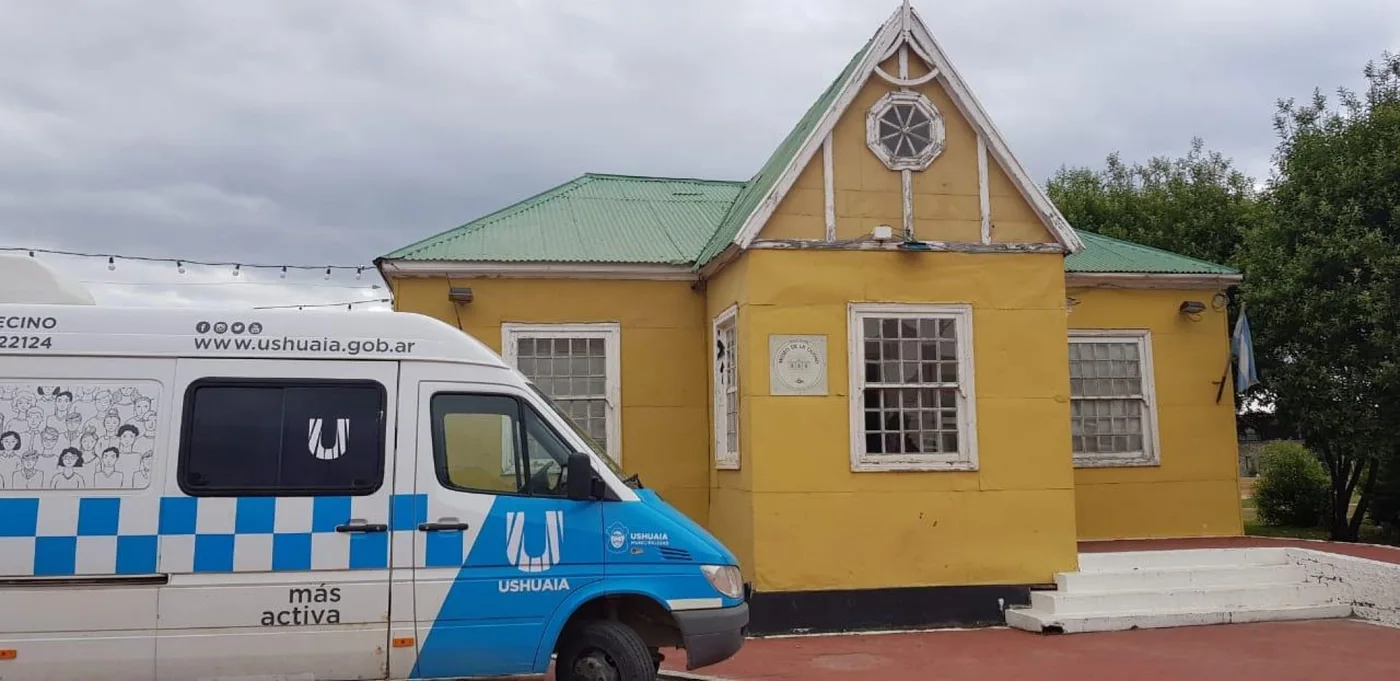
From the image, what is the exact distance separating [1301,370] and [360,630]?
12.8 metres

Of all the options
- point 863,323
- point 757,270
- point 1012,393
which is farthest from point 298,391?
point 1012,393

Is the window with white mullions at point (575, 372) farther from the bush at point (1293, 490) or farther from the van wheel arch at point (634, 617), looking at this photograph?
the bush at point (1293, 490)

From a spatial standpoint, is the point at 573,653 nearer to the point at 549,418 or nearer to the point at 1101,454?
the point at 549,418

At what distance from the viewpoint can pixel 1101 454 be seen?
12977 mm

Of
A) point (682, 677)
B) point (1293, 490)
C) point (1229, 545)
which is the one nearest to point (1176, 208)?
point (1293, 490)

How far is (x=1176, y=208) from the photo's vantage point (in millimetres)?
21875

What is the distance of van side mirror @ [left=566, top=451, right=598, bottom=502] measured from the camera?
6.38 metres

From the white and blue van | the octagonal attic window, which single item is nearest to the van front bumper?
the white and blue van

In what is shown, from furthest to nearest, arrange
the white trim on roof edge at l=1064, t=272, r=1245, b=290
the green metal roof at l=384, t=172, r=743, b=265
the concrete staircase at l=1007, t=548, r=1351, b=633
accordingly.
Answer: the white trim on roof edge at l=1064, t=272, r=1245, b=290, the green metal roof at l=384, t=172, r=743, b=265, the concrete staircase at l=1007, t=548, r=1351, b=633

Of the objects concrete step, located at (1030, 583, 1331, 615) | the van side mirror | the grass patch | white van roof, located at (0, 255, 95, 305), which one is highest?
white van roof, located at (0, 255, 95, 305)

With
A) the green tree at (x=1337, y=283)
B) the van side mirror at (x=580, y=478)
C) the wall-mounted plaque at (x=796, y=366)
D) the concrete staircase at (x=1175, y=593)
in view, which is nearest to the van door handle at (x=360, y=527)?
the van side mirror at (x=580, y=478)

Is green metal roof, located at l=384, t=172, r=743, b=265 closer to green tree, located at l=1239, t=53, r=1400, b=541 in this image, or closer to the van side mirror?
the van side mirror

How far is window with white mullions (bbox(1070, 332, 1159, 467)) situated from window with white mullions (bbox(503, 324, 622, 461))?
5727 millimetres

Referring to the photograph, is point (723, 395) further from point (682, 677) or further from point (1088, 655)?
point (1088, 655)
